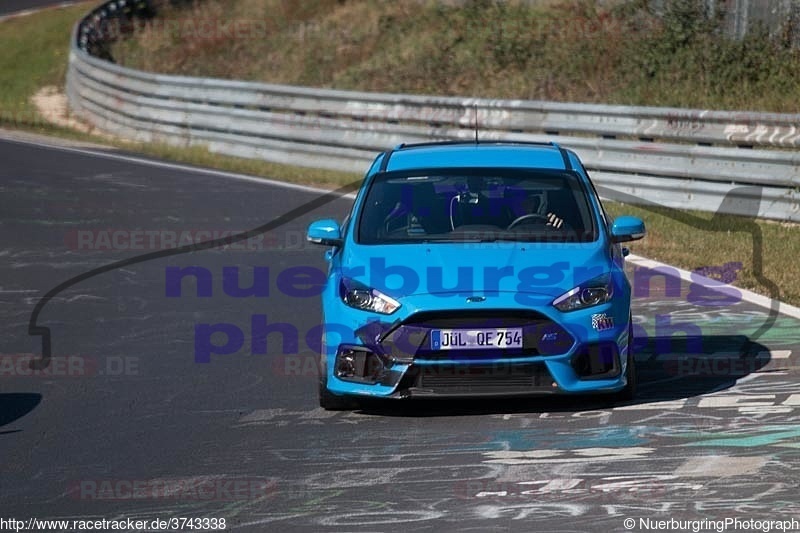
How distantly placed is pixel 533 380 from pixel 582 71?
19052 millimetres

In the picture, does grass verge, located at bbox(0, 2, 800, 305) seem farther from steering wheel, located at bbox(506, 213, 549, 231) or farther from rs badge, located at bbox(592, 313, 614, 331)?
rs badge, located at bbox(592, 313, 614, 331)

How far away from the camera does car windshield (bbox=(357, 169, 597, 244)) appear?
8922 mm

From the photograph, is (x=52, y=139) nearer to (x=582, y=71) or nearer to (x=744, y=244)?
(x=582, y=71)

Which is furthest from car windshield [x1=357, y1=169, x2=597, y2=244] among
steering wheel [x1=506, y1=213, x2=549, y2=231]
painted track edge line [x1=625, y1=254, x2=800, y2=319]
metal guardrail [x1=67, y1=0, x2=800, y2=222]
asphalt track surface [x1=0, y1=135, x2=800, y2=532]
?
metal guardrail [x1=67, y1=0, x2=800, y2=222]

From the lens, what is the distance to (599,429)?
7.86 meters

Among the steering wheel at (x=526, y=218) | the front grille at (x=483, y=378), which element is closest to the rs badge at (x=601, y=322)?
the front grille at (x=483, y=378)

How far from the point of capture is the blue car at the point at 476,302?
8.00 metres

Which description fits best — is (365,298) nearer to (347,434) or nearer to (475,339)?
(475,339)

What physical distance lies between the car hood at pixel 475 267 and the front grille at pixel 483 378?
39 cm

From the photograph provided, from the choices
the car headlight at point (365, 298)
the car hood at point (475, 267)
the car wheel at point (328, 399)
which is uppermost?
the car hood at point (475, 267)

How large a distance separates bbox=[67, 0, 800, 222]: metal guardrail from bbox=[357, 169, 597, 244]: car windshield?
24.2 feet

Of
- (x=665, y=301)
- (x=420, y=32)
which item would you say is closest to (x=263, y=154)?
(x=420, y=32)

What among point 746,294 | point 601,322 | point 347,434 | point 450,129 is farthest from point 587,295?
point 450,129

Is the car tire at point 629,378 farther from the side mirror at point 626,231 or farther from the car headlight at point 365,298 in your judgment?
the car headlight at point 365,298
